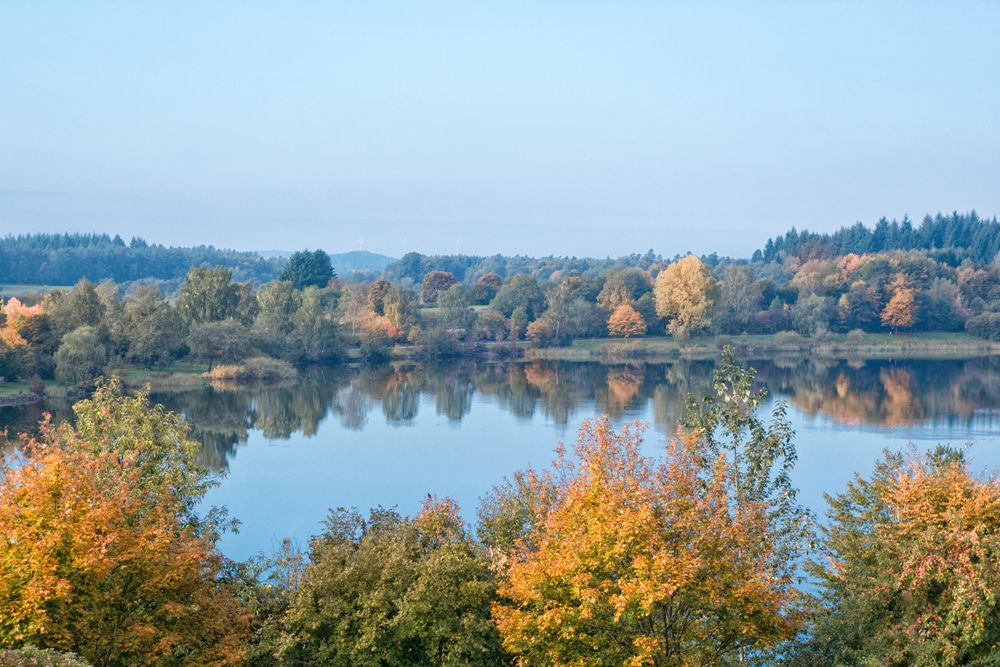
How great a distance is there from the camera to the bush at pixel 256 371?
7138cm

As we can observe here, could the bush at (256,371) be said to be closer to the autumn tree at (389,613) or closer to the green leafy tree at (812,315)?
the green leafy tree at (812,315)

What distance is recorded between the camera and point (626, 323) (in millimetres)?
98688

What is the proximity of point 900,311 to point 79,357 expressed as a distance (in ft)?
269

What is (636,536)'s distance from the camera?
12992 mm

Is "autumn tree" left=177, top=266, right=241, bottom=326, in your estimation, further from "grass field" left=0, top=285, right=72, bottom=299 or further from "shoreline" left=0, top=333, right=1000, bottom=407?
"grass field" left=0, top=285, right=72, bottom=299

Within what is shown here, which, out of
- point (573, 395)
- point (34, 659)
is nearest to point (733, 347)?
point (573, 395)

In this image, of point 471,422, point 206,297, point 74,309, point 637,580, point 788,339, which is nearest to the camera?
point 637,580

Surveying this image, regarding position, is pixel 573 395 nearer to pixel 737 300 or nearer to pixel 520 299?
pixel 520 299

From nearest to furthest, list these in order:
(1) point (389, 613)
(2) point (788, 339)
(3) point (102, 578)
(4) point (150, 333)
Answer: (3) point (102, 578) < (1) point (389, 613) < (4) point (150, 333) < (2) point (788, 339)

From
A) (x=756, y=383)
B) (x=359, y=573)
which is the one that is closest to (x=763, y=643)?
(x=359, y=573)

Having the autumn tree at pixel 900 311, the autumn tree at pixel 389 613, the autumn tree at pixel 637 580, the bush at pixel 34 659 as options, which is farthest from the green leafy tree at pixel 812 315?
the bush at pixel 34 659

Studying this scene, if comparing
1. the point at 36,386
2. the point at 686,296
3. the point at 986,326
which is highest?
the point at 686,296

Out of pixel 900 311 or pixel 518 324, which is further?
pixel 900 311

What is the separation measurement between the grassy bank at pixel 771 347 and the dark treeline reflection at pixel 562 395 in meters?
6.94
